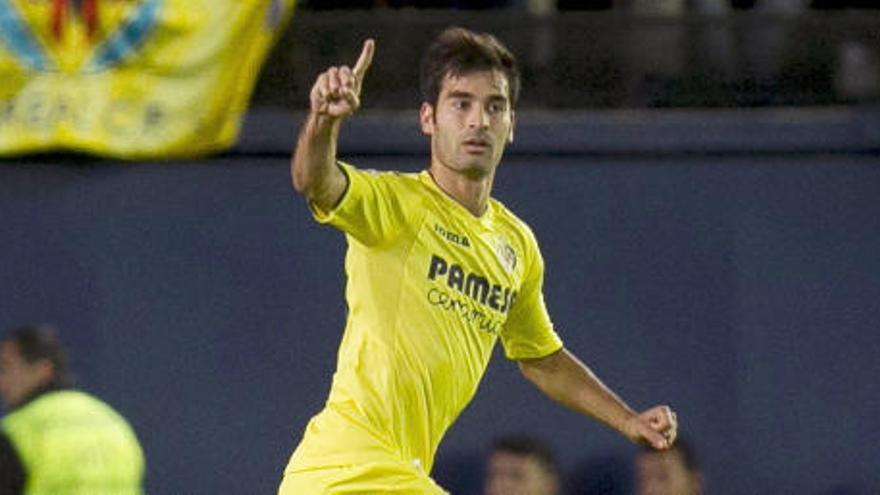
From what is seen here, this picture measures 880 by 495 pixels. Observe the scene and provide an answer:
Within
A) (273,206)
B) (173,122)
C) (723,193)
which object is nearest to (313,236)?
(273,206)

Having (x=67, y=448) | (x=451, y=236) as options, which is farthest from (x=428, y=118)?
(x=67, y=448)

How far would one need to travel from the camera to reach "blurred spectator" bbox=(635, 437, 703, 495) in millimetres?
9031

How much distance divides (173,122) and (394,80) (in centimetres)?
90

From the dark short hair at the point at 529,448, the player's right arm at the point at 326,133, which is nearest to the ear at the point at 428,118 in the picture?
the player's right arm at the point at 326,133

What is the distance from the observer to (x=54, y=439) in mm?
8141

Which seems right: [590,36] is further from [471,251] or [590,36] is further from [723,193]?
[471,251]

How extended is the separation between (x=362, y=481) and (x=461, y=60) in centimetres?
115

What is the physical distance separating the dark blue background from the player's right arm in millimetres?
3474

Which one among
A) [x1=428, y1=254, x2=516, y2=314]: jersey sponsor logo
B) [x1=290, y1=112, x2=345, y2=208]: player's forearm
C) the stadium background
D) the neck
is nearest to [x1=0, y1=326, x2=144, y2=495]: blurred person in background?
the stadium background

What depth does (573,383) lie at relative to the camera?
6973mm

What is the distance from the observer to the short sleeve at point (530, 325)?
6849 mm

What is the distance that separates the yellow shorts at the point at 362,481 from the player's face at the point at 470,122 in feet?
2.67

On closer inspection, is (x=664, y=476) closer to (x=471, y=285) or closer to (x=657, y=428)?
(x=657, y=428)

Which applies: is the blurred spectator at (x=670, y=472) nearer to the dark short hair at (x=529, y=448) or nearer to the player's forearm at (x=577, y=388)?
the dark short hair at (x=529, y=448)
